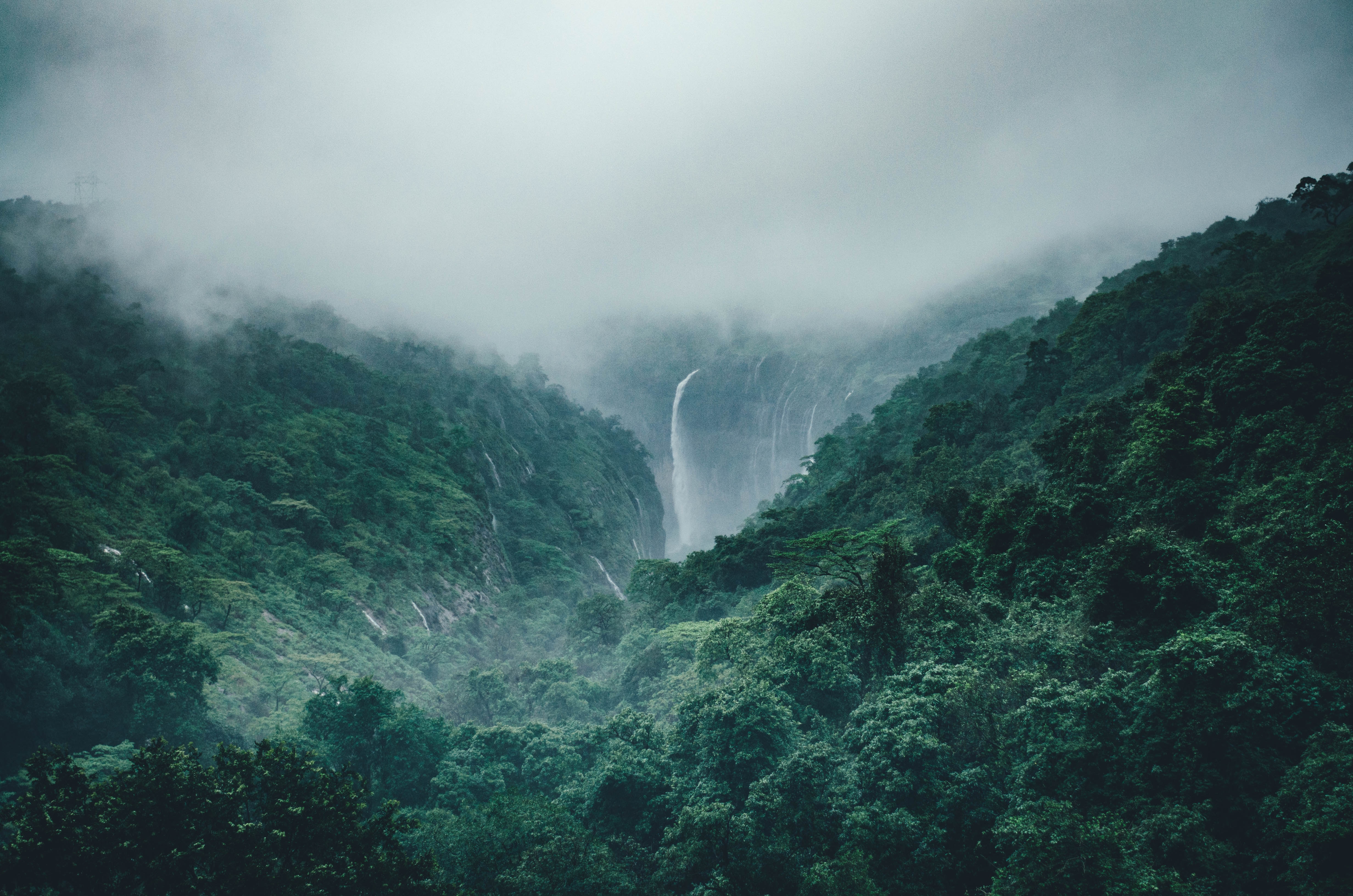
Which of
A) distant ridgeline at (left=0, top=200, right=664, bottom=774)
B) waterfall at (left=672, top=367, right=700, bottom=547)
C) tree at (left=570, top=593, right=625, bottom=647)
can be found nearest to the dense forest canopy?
distant ridgeline at (left=0, top=200, right=664, bottom=774)

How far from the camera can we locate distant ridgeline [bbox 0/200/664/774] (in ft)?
85.8

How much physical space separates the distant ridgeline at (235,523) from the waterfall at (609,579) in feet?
1.14

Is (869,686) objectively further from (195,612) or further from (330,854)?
(195,612)

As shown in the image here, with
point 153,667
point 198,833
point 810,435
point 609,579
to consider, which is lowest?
point 198,833

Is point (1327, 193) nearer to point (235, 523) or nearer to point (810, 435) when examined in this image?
point (235, 523)

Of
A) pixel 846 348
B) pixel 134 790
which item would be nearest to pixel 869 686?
pixel 134 790

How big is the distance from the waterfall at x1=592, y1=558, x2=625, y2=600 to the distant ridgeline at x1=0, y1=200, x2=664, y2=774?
346 mm

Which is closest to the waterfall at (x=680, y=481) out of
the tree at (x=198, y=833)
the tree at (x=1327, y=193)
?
the tree at (x=1327, y=193)

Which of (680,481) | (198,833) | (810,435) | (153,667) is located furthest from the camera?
(680,481)

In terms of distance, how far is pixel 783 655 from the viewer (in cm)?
2361

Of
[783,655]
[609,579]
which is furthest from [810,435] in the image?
[783,655]

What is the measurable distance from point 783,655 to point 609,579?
5371 cm

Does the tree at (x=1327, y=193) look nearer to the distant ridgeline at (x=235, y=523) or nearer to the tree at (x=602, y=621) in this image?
the tree at (x=602, y=621)

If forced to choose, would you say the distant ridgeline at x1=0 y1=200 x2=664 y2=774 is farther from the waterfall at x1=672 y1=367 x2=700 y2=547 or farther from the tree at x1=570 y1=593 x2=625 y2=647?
the waterfall at x1=672 y1=367 x2=700 y2=547
